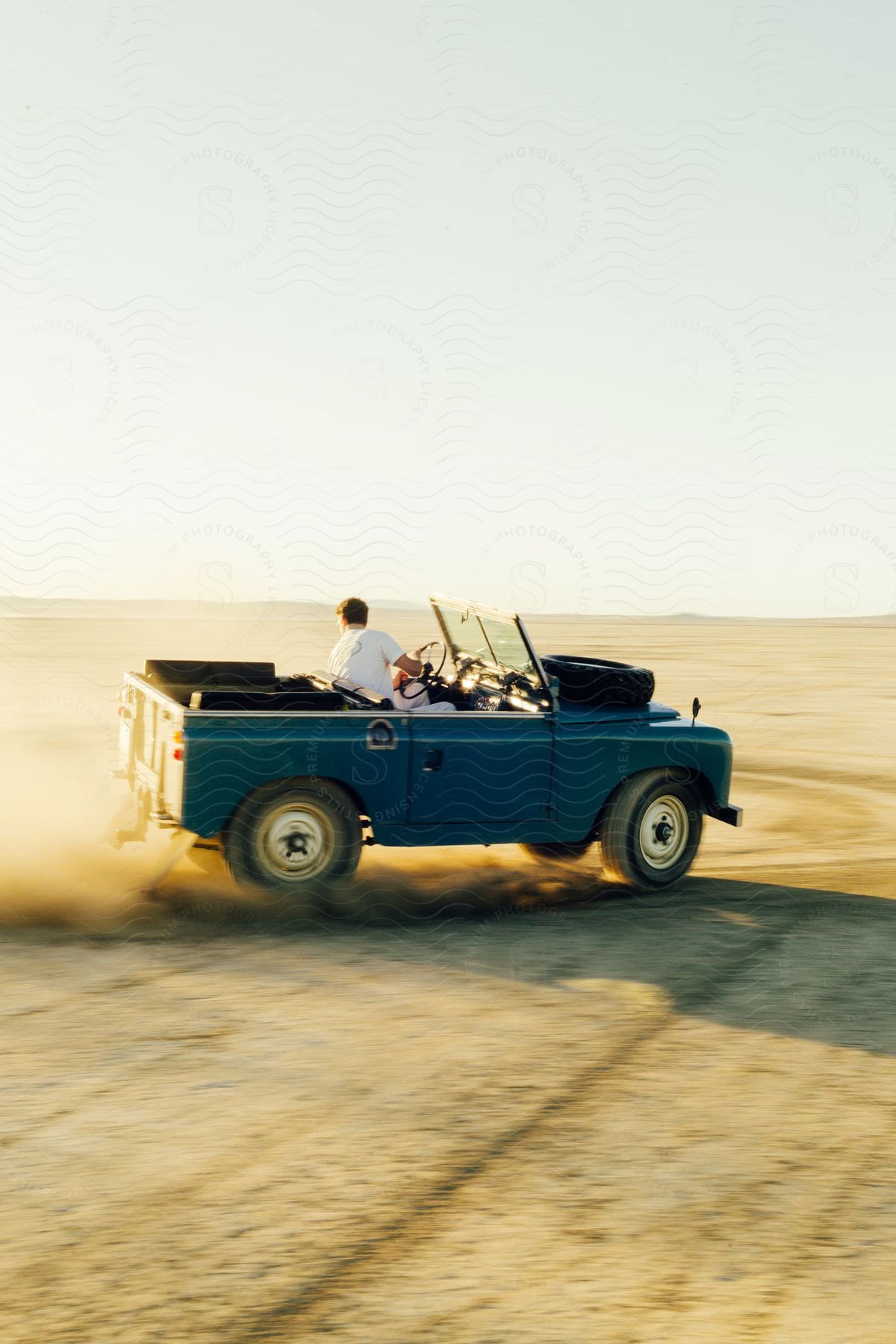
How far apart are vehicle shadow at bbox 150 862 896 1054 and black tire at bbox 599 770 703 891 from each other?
16cm

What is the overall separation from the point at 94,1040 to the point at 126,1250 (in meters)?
1.82

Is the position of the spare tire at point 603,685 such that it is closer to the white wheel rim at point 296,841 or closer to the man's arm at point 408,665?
the man's arm at point 408,665

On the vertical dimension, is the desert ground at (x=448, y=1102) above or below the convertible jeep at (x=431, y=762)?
below

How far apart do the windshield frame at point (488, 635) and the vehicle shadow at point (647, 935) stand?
4.80 ft

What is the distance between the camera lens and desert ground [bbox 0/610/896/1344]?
361 cm

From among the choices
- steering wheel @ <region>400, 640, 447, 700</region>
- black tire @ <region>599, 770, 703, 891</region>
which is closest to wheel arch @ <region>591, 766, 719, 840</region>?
black tire @ <region>599, 770, 703, 891</region>

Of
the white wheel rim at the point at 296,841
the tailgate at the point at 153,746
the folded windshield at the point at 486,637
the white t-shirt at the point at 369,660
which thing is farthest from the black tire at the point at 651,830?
the tailgate at the point at 153,746

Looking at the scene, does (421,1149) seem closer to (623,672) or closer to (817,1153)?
(817,1153)

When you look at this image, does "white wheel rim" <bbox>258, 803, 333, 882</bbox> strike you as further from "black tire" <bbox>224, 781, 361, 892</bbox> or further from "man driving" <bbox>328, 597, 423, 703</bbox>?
"man driving" <bbox>328, 597, 423, 703</bbox>

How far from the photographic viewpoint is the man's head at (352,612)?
8.50 m

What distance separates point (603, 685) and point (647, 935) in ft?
5.53

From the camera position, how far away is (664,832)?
8.63 meters

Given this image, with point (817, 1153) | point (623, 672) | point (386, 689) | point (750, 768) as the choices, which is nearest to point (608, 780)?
point (623, 672)

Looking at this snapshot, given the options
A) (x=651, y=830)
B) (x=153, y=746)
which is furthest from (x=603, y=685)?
(x=153, y=746)
